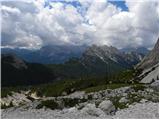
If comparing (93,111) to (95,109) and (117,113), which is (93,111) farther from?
(117,113)

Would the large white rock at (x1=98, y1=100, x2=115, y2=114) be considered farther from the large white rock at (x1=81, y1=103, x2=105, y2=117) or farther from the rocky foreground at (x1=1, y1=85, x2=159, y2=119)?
the large white rock at (x1=81, y1=103, x2=105, y2=117)

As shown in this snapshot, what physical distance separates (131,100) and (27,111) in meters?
14.8

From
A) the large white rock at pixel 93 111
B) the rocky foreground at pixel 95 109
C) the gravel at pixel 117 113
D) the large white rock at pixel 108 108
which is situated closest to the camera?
the gravel at pixel 117 113

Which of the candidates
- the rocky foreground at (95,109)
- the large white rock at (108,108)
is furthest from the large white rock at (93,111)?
the large white rock at (108,108)

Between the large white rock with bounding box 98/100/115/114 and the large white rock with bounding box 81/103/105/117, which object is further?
the large white rock with bounding box 98/100/115/114

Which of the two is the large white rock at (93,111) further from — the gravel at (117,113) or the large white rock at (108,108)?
the large white rock at (108,108)

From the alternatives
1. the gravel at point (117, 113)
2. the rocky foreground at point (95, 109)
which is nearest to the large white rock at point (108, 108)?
the rocky foreground at point (95, 109)

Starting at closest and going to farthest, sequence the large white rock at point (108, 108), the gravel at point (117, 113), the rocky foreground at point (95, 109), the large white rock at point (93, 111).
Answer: the gravel at point (117, 113), the rocky foreground at point (95, 109), the large white rock at point (93, 111), the large white rock at point (108, 108)

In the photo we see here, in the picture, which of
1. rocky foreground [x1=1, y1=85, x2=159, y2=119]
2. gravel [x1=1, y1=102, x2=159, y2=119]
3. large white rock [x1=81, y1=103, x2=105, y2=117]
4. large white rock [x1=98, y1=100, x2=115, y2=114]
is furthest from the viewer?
large white rock [x1=98, y1=100, x2=115, y2=114]

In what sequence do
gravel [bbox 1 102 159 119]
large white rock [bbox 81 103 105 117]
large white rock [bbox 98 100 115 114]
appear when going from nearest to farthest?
1. gravel [bbox 1 102 159 119]
2. large white rock [bbox 81 103 105 117]
3. large white rock [bbox 98 100 115 114]

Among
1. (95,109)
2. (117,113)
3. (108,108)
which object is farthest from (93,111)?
(117,113)

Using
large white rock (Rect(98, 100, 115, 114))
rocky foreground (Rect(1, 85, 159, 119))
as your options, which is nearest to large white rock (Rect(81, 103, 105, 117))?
rocky foreground (Rect(1, 85, 159, 119))

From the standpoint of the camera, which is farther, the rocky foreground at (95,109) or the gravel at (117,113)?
the rocky foreground at (95,109)

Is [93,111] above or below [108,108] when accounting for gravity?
below
